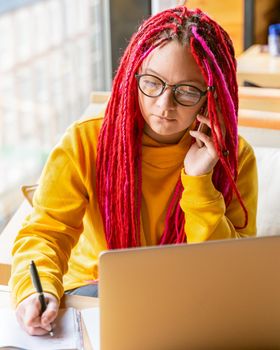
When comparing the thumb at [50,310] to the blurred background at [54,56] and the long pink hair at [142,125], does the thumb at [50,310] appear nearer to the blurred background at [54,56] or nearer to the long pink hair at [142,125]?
the long pink hair at [142,125]

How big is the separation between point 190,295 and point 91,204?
484 millimetres

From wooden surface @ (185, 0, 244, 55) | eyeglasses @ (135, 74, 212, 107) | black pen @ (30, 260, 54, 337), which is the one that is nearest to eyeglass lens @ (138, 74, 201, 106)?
eyeglasses @ (135, 74, 212, 107)

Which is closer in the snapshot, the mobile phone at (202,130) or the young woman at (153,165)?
the young woman at (153,165)

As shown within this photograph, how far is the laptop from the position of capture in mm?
778

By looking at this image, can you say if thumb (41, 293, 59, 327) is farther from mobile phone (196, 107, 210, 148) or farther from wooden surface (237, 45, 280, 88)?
wooden surface (237, 45, 280, 88)

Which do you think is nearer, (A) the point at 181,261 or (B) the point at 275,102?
(A) the point at 181,261

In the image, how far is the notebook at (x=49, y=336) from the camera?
920 millimetres

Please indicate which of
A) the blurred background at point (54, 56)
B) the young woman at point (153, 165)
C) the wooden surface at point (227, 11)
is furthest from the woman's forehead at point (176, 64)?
the wooden surface at point (227, 11)

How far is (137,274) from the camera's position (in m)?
0.78

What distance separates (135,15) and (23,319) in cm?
221

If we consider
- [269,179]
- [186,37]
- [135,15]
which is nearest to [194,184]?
[186,37]

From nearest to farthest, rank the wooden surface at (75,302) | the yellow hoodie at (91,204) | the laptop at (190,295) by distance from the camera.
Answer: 1. the laptop at (190,295)
2. the wooden surface at (75,302)
3. the yellow hoodie at (91,204)

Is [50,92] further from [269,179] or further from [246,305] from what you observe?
[246,305]

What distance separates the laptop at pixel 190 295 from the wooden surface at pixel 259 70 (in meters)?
1.76
